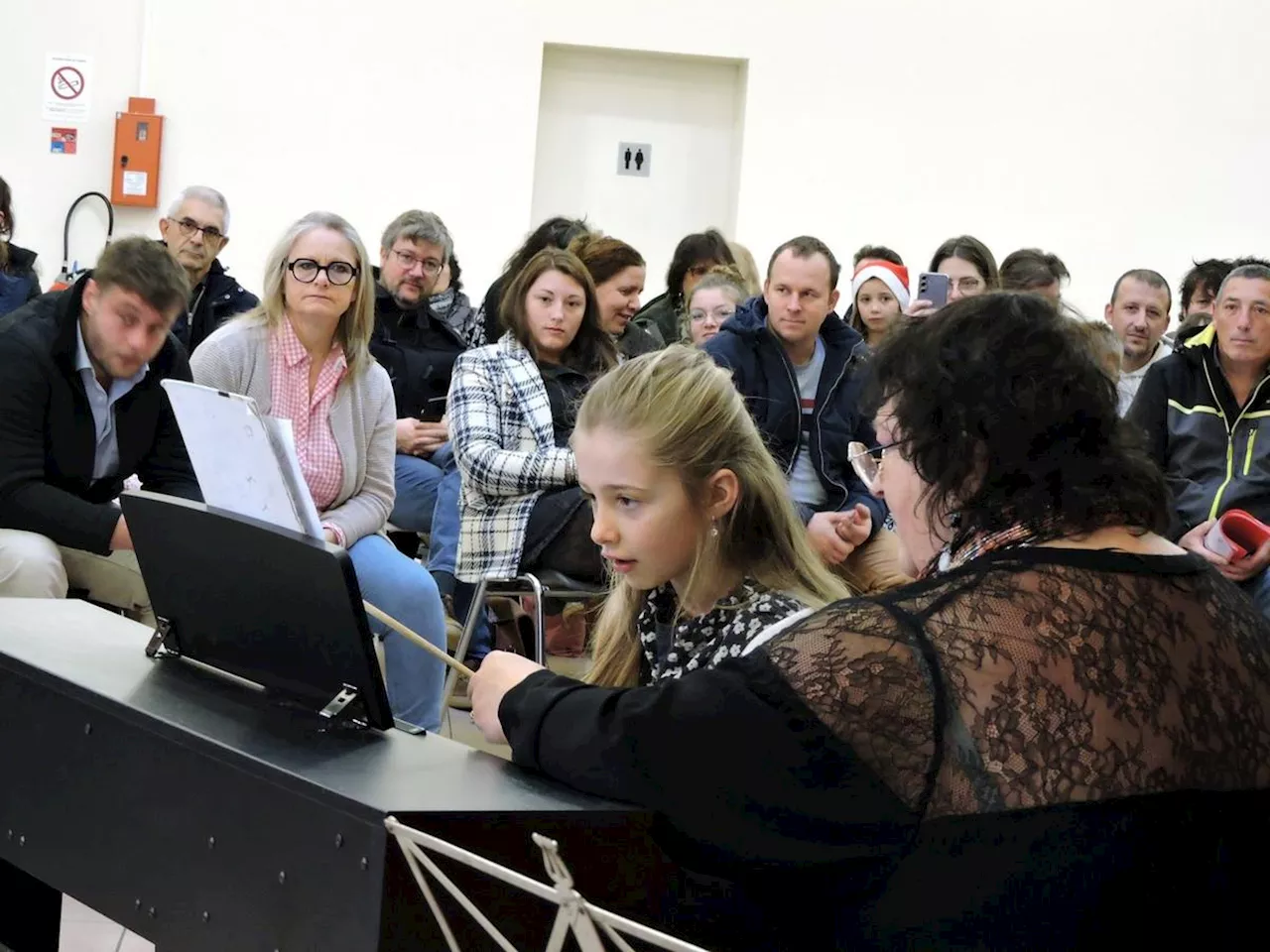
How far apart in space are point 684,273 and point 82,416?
262cm

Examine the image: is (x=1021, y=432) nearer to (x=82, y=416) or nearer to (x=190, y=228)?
(x=82, y=416)

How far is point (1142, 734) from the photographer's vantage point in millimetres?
1159

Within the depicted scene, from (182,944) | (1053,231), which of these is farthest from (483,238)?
(182,944)

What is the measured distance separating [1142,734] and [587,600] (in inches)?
101

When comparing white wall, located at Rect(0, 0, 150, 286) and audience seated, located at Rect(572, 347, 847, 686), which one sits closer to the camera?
audience seated, located at Rect(572, 347, 847, 686)

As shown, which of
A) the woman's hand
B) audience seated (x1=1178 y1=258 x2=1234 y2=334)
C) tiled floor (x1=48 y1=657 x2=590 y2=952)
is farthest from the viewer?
audience seated (x1=1178 y1=258 x2=1234 y2=334)

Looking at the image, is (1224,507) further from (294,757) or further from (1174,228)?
(1174,228)

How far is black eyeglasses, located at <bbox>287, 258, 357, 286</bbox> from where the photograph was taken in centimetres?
342

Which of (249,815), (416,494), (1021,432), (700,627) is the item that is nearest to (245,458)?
(700,627)

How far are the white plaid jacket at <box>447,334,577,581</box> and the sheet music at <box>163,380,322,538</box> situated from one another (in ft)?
4.64

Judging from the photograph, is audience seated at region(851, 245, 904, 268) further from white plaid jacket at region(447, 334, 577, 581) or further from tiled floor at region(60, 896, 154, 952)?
tiled floor at region(60, 896, 154, 952)

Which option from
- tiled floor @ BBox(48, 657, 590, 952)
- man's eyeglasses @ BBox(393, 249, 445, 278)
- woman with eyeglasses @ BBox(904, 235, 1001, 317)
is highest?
woman with eyeglasses @ BBox(904, 235, 1001, 317)

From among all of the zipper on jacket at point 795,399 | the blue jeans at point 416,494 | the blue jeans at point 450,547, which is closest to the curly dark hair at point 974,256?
the zipper on jacket at point 795,399

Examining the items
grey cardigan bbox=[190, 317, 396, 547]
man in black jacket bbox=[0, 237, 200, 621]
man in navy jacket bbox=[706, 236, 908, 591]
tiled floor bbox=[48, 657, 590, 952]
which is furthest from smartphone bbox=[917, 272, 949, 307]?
tiled floor bbox=[48, 657, 590, 952]
